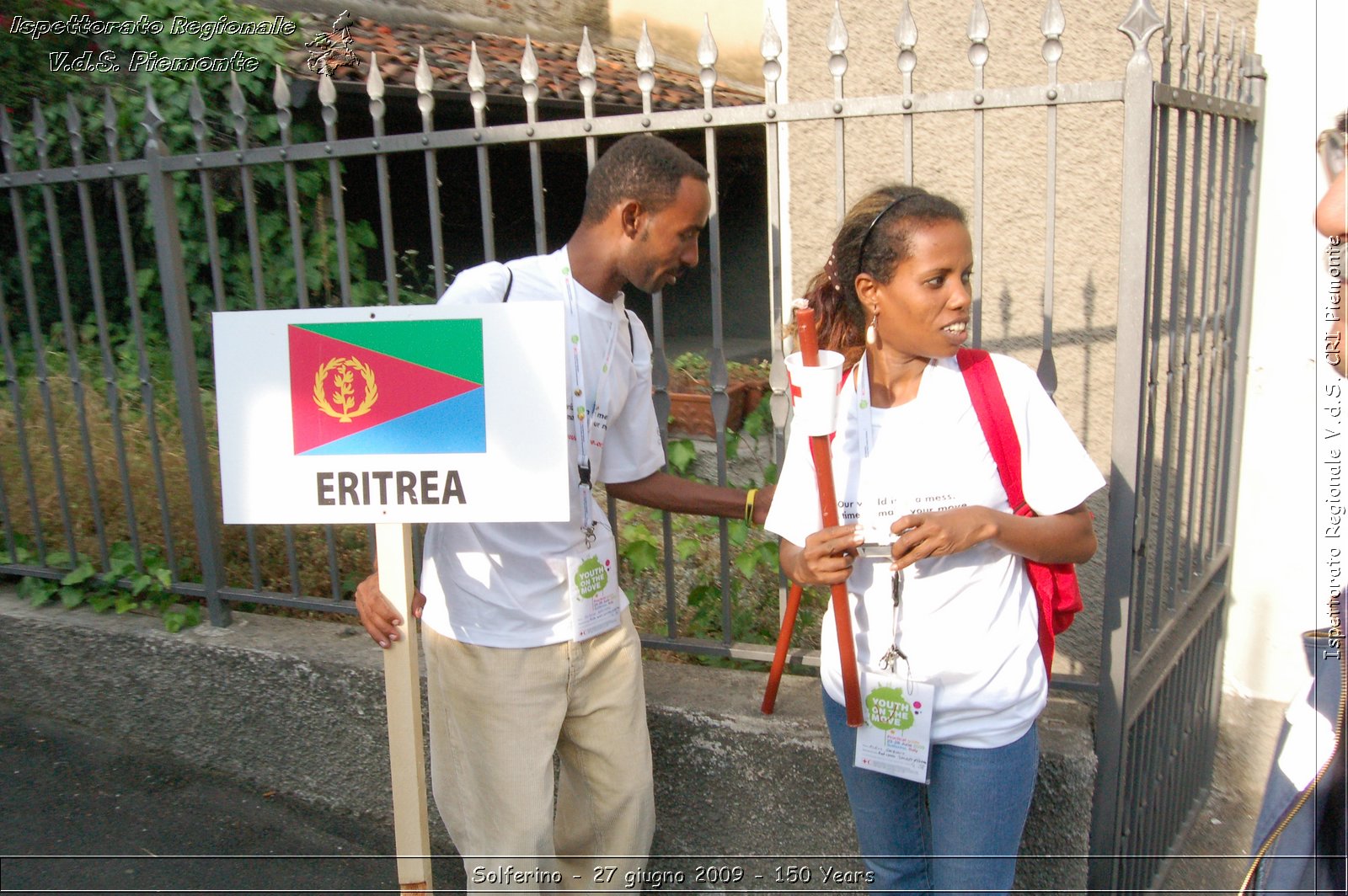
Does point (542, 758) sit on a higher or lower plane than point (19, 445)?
lower

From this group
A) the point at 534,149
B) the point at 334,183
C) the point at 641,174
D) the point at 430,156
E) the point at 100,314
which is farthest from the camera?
the point at 100,314

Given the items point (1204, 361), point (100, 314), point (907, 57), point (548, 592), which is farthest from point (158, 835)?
point (1204, 361)

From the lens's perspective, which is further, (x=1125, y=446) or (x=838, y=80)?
(x=838, y=80)

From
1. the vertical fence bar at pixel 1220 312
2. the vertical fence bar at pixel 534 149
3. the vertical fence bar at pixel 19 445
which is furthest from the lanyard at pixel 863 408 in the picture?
the vertical fence bar at pixel 19 445

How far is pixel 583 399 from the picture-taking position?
2.31 meters

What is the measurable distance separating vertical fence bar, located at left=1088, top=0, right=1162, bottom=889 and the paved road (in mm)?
1860

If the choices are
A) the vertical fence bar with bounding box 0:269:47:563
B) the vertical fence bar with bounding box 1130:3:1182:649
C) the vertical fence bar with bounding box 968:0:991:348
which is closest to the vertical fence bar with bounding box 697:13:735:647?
the vertical fence bar with bounding box 968:0:991:348

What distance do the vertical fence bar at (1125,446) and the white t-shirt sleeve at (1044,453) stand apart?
1.42 feet

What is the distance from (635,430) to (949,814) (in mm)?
1083

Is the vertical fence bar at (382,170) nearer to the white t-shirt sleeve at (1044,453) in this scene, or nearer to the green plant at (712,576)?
the green plant at (712,576)

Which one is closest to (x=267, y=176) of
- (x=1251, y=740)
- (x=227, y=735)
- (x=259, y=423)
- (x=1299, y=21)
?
(x=227, y=735)

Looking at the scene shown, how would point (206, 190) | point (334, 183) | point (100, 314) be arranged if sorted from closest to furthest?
point (334, 183) < point (206, 190) < point (100, 314)

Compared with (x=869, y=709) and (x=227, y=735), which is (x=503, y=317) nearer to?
(x=869, y=709)

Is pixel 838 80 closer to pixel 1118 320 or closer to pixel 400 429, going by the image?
pixel 1118 320
